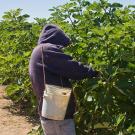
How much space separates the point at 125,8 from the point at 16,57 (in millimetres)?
2520

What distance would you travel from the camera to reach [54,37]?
399cm

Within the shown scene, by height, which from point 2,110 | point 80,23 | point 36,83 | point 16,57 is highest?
point 80,23

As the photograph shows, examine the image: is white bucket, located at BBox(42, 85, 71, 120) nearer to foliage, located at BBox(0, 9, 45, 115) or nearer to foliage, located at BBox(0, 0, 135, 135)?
foliage, located at BBox(0, 0, 135, 135)

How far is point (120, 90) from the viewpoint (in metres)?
3.64

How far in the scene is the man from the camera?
3.85 m

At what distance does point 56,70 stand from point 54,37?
0.32 m

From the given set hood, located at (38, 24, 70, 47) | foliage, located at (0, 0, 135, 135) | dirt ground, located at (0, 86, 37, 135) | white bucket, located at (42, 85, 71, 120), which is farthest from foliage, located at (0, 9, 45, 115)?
white bucket, located at (42, 85, 71, 120)

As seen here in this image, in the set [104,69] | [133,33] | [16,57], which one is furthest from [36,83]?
[16,57]

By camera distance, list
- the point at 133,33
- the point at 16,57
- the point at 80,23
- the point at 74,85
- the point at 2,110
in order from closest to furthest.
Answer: the point at 133,33 → the point at 74,85 → the point at 80,23 → the point at 16,57 → the point at 2,110

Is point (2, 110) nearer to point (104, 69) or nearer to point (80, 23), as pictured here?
point (80, 23)

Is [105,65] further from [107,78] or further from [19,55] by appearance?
[19,55]

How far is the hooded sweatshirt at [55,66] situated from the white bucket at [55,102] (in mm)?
118

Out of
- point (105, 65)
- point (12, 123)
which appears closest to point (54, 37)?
point (105, 65)

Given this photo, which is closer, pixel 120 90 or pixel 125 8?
pixel 120 90
